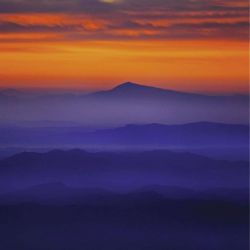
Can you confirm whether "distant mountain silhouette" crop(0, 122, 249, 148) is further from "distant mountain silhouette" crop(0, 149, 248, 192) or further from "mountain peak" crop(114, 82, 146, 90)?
"mountain peak" crop(114, 82, 146, 90)

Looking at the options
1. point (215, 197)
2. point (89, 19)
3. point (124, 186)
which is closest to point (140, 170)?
point (124, 186)

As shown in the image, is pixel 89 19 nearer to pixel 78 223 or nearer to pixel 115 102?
pixel 115 102

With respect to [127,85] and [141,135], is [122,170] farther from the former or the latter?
[127,85]

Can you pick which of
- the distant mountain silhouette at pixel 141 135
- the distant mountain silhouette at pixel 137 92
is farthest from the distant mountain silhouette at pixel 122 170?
the distant mountain silhouette at pixel 137 92

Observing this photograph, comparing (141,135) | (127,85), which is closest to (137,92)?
(127,85)

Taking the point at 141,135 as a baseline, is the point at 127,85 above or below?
above

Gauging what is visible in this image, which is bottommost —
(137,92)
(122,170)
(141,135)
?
(122,170)

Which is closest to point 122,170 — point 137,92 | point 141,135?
point 141,135

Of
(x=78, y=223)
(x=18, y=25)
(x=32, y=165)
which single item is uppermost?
(x=18, y=25)

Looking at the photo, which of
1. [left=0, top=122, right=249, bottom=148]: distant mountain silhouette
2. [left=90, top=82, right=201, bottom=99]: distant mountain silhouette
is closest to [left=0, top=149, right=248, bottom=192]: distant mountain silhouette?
[left=0, top=122, right=249, bottom=148]: distant mountain silhouette
